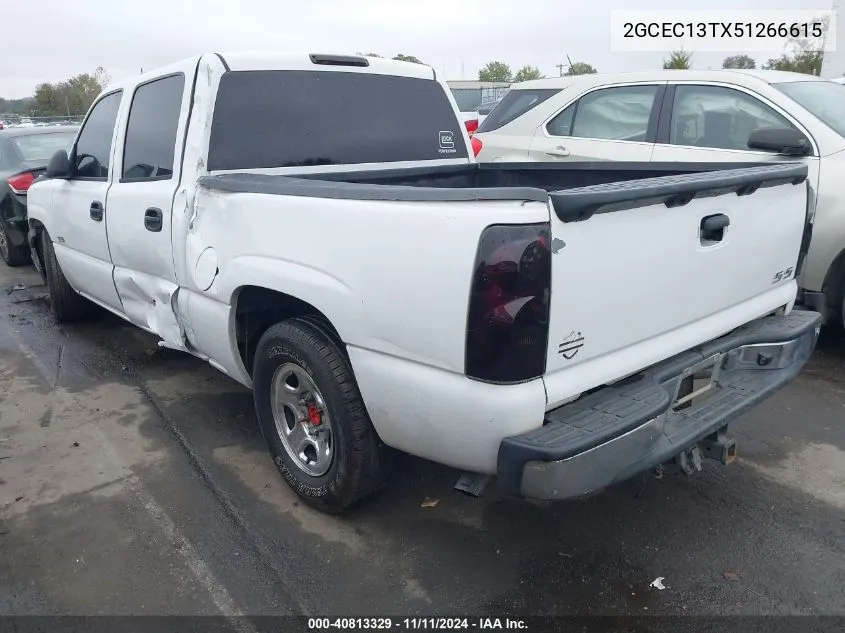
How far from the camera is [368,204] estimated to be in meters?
2.44

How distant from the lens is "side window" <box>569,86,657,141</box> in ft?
18.7

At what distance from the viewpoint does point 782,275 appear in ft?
10.6

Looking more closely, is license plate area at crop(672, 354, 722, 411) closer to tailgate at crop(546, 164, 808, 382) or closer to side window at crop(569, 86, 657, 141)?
tailgate at crop(546, 164, 808, 382)

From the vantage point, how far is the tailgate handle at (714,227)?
2.64m

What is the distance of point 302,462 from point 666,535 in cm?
161

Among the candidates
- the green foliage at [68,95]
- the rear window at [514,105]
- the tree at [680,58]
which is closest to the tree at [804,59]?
the tree at [680,58]

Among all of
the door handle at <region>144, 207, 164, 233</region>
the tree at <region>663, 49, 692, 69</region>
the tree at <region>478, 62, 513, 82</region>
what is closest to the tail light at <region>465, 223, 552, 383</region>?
the door handle at <region>144, 207, 164, 233</region>

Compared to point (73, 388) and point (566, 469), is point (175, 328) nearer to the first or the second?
point (73, 388)

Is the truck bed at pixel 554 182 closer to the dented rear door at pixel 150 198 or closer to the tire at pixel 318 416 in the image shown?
the dented rear door at pixel 150 198

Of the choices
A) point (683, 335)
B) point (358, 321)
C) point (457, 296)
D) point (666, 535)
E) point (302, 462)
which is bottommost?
point (666, 535)

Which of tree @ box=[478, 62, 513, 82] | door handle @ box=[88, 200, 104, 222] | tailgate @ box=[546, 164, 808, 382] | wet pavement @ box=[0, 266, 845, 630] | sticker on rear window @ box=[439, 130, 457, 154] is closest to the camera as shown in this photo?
tailgate @ box=[546, 164, 808, 382]

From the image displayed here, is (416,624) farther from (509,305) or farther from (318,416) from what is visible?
(509,305)

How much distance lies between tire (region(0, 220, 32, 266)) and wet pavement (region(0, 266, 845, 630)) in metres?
5.19

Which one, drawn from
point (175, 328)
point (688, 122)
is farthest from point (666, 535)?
point (688, 122)
